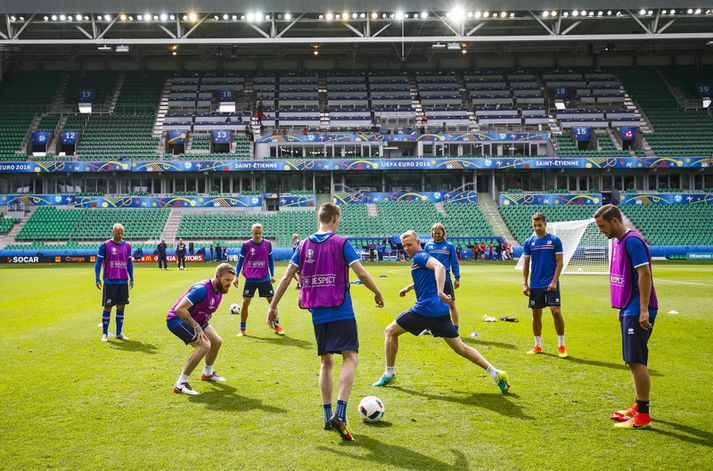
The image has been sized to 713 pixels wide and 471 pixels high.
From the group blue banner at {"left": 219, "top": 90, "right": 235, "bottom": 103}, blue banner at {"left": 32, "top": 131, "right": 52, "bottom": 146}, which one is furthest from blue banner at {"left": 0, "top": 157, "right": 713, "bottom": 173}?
blue banner at {"left": 219, "top": 90, "right": 235, "bottom": 103}

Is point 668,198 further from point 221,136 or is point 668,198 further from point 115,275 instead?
point 115,275

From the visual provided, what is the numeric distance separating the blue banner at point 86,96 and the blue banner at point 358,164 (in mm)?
12810

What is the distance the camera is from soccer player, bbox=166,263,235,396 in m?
6.79

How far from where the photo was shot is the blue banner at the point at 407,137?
53.7 metres

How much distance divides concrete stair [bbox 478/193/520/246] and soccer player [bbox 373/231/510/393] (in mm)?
39595

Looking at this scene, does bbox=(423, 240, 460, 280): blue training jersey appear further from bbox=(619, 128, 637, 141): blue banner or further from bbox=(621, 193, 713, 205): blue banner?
bbox=(619, 128, 637, 141): blue banner

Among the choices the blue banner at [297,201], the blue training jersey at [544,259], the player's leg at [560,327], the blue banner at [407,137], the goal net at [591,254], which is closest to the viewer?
the player's leg at [560,327]

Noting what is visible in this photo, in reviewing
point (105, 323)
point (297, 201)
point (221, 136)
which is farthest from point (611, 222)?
point (221, 136)

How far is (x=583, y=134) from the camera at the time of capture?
55750 mm

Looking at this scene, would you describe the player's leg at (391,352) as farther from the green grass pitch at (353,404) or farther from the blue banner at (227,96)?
the blue banner at (227,96)

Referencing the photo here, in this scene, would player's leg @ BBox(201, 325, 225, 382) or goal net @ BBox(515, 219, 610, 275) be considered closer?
player's leg @ BBox(201, 325, 225, 382)

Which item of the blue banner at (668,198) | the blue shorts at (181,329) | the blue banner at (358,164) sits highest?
the blue banner at (358,164)

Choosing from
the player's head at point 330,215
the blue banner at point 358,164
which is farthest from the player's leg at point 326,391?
the blue banner at point 358,164

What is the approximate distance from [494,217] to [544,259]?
41.4m
